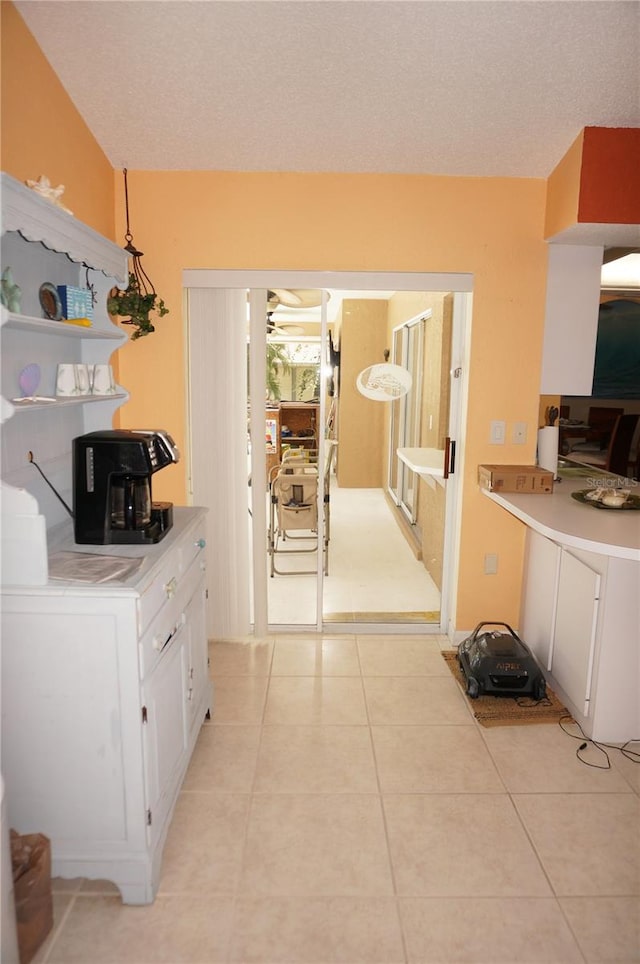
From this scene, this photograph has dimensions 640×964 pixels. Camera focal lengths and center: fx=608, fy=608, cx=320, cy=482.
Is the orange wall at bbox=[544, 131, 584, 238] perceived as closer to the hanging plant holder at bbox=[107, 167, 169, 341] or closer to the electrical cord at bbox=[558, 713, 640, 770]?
the hanging plant holder at bbox=[107, 167, 169, 341]

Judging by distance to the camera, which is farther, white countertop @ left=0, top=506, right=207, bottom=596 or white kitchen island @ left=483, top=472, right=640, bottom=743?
white kitchen island @ left=483, top=472, right=640, bottom=743

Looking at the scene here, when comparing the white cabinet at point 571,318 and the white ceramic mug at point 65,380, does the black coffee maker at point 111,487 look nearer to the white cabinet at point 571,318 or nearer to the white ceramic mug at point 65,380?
the white ceramic mug at point 65,380

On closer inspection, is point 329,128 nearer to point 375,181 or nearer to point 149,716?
point 375,181

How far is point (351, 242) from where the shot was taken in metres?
3.28

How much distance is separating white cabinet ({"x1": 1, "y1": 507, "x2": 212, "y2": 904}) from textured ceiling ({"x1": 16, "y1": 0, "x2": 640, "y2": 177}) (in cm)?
196

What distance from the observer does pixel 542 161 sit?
3074 mm

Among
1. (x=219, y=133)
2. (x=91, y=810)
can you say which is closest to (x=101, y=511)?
(x=91, y=810)

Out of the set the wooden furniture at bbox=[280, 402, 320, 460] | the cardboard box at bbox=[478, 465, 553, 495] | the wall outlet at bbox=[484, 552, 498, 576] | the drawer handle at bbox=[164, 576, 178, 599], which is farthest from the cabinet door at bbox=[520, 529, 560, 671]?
the drawer handle at bbox=[164, 576, 178, 599]

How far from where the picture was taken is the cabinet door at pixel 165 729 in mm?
1845

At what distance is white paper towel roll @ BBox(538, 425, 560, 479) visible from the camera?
3438mm

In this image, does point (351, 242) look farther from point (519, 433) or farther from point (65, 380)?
point (65, 380)

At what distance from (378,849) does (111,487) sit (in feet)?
5.04

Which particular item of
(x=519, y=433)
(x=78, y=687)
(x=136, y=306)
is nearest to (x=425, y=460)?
(x=519, y=433)

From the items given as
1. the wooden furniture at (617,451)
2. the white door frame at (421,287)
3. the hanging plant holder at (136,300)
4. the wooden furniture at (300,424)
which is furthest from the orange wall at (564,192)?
the hanging plant holder at (136,300)
